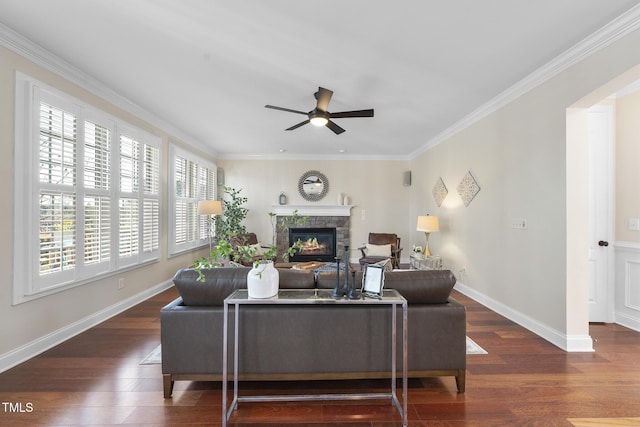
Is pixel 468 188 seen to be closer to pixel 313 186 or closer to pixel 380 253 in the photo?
pixel 380 253

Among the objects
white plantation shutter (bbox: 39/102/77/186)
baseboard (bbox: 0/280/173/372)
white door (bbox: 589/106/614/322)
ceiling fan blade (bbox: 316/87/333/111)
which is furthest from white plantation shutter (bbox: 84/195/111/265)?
white door (bbox: 589/106/614/322)

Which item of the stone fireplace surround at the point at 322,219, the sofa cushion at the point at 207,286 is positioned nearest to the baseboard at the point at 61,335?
the sofa cushion at the point at 207,286

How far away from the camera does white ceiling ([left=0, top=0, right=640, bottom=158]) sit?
7.16ft

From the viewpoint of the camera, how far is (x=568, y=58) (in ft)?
9.04

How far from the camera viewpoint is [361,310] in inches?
81.0

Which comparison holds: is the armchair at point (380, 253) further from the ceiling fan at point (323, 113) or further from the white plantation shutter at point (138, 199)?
the white plantation shutter at point (138, 199)

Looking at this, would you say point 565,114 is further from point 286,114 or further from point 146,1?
point 146,1

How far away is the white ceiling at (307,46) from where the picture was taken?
86.0 inches

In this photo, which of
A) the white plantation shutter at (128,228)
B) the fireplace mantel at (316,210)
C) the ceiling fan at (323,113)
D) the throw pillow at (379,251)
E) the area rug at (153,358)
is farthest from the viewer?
the fireplace mantel at (316,210)

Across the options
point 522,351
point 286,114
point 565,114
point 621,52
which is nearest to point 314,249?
point 286,114

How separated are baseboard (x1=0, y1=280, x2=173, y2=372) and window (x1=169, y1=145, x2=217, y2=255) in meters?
1.26

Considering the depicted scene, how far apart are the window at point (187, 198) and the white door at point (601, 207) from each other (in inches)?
230

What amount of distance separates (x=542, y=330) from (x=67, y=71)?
18.1 ft

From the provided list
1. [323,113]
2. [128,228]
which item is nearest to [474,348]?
[323,113]
